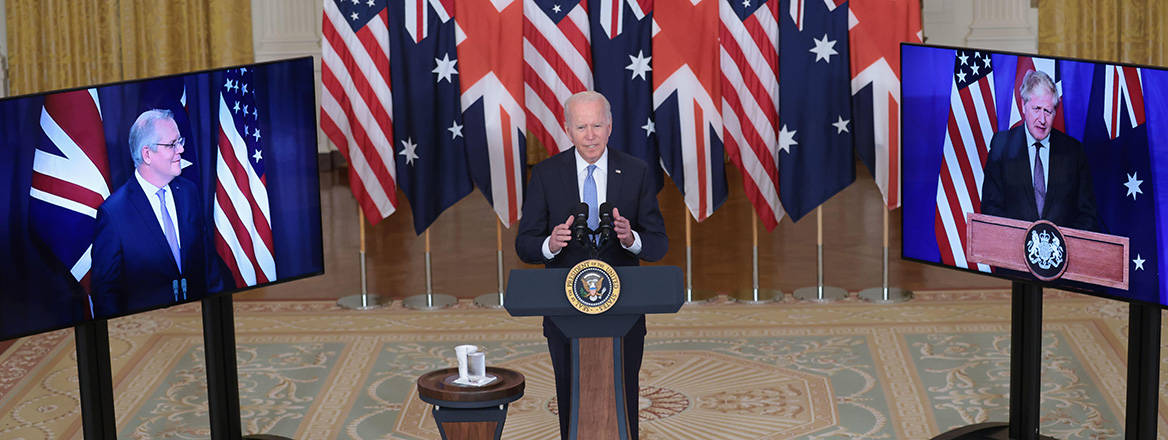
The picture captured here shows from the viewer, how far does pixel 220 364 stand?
602 cm

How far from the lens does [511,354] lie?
25.5 ft

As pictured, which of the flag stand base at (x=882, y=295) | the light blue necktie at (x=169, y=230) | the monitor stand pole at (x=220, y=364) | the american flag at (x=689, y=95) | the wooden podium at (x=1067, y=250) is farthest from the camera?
the flag stand base at (x=882, y=295)

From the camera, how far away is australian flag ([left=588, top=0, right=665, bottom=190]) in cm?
863

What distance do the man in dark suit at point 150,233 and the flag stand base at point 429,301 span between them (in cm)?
354

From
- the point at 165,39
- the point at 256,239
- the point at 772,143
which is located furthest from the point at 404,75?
the point at 165,39

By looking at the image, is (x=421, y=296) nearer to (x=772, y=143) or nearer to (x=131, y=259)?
(x=772, y=143)

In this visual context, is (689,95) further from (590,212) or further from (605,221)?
(605,221)

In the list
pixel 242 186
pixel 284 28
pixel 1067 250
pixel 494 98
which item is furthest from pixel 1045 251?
pixel 284 28

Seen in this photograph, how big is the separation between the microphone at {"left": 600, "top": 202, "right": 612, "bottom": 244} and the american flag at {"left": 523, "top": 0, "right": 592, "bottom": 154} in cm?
370

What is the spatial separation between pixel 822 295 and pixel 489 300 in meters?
2.20

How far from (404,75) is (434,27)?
37cm

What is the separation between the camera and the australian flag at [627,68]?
28.3 ft

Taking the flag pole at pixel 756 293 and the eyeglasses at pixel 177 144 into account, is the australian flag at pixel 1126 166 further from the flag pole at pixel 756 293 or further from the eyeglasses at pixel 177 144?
the flag pole at pixel 756 293

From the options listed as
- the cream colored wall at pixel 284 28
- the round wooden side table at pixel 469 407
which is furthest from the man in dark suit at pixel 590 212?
the cream colored wall at pixel 284 28
